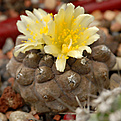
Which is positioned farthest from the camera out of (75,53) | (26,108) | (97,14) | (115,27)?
(97,14)

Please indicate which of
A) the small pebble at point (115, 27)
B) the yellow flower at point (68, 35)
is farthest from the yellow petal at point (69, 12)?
the small pebble at point (115, 27)

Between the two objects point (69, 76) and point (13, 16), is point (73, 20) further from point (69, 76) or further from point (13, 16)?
point (13, 16)

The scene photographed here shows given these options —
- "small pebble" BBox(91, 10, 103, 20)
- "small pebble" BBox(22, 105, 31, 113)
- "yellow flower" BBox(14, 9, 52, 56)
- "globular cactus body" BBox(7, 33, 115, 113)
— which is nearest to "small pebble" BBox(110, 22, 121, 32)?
"small pebble" BBox(91, 10, 103, 20)

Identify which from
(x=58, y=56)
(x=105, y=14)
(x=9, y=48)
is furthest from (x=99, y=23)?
(x=58, y=56)

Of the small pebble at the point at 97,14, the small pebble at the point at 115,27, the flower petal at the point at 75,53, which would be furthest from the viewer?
the small pebble at the point at 97,14

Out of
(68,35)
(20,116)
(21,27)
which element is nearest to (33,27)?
(21,27)

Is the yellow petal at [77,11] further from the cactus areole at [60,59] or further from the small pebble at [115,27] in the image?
the small pebble at [115,27]

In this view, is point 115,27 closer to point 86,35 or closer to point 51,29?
point 86,35

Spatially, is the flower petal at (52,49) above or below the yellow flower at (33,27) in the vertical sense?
below
